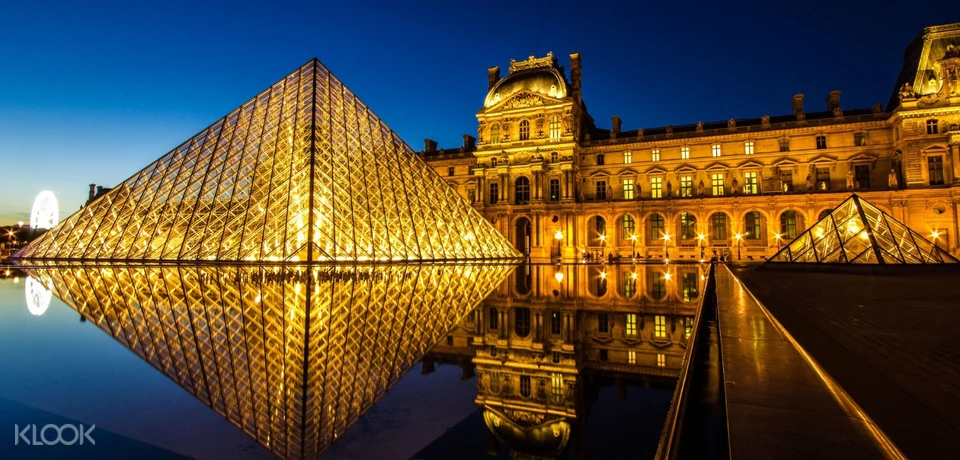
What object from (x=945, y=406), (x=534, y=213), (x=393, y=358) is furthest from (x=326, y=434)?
(x=534, y=213)

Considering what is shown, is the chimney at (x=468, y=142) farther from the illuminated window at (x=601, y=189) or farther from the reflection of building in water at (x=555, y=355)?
the reflection of building in water at (x=555, y=355)

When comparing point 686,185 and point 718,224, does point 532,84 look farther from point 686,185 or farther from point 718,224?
point 718,224

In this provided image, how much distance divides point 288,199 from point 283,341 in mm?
14622

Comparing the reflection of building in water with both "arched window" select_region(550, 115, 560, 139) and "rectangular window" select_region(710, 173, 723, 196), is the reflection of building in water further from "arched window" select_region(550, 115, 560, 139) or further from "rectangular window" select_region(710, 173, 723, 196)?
"rectangular window" select_region(710, 173, 723, 196)

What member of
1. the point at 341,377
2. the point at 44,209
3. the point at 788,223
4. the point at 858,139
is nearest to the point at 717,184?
the point at 788,223

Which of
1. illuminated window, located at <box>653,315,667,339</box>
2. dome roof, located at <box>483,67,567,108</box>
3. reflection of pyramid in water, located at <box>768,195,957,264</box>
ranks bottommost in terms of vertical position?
illuminated window, located at <box>653,315,667,339</box>

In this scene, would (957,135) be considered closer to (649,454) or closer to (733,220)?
(733,220)

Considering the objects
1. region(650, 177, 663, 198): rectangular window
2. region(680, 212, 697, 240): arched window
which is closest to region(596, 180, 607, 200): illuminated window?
region(650, 177, 663, 198): rectangular window

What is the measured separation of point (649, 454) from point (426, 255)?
66.1ft

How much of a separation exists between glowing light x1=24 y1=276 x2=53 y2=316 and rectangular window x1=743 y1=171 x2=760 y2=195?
37417mm

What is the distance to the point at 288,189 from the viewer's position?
739 inches

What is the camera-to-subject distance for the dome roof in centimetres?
3856

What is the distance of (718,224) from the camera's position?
120ft

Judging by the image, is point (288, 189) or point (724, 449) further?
point (288, 189)
